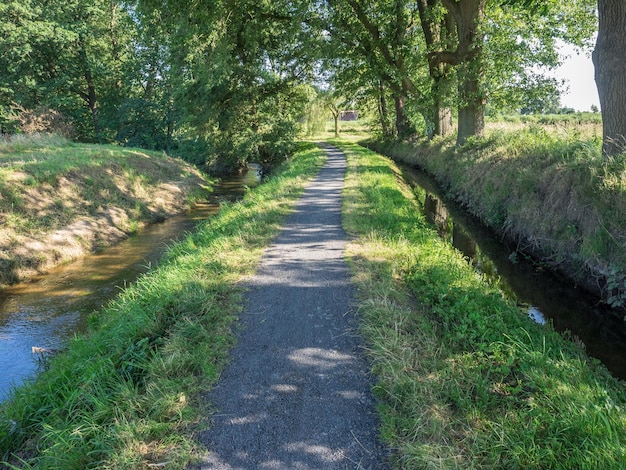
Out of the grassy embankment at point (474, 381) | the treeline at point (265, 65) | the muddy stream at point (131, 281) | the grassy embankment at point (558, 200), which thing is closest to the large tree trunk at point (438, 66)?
the treeline at point (265, 65)

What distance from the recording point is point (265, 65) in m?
23.0

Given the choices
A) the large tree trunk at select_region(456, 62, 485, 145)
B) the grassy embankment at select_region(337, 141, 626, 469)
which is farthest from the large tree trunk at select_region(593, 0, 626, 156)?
the large tree trunk at select_region(456, 62, 485, 145)

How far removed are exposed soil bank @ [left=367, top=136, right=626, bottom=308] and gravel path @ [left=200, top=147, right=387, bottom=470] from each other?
3764 millimetres

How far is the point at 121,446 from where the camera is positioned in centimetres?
261

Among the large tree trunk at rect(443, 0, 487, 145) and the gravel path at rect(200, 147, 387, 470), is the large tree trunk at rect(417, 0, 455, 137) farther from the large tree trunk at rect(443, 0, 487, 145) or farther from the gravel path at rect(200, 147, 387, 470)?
the gravel path at rect(200, 147, 387, 470)

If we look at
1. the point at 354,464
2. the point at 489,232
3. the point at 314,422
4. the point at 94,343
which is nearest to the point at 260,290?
the point at 94,343

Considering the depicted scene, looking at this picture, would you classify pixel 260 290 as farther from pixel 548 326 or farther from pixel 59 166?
pixel 59 166

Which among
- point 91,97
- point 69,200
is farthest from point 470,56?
point 91,97

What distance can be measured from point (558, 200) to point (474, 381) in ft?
16.4

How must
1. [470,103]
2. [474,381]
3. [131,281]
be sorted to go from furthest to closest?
[470,103]
[131,281]
[474,381]

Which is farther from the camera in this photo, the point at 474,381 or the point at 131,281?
the point at 131,281

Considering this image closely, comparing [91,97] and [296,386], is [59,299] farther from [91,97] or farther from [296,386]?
[91,97]

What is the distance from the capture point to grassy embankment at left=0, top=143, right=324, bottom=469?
264 centimetres

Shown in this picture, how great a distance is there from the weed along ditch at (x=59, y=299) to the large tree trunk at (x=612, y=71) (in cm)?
→ 899
